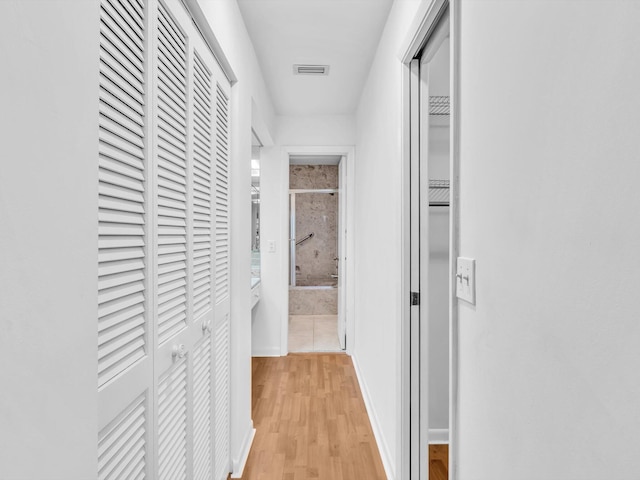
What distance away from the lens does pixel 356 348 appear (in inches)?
145

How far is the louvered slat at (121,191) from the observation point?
0.82m

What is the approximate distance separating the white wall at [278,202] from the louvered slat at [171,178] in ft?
8.33

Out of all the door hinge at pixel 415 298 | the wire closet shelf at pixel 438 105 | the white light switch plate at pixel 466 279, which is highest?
the wire closet shelf at pixel 438 105

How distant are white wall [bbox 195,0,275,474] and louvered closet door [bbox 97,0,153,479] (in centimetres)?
88

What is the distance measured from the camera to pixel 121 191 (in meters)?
0.90

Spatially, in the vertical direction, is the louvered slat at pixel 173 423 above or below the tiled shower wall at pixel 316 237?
below

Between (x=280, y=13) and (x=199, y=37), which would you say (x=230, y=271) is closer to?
(x=199, y=37)

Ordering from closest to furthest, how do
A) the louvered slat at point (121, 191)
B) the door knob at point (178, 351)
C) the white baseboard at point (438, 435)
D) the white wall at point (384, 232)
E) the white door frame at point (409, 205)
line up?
the louvered slat at point (121, 191), the white door frame at point (409, 205), the door knob at point (178, 351), the white wall at point (384, 232), the white baseboard at point (438, 435)

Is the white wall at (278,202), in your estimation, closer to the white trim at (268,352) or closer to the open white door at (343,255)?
the white trim at (268,352)

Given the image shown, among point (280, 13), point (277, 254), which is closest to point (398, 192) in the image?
point (280, 13)

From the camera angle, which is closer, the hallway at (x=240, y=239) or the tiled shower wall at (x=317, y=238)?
the hallway at (x=240, y=239)

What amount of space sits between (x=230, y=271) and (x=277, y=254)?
1922mm

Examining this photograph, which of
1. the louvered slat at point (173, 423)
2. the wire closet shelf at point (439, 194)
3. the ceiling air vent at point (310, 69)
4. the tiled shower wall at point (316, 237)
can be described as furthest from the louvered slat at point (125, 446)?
the tiled shower wall at point (316, 237)

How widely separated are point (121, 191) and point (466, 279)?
88 centimetres
